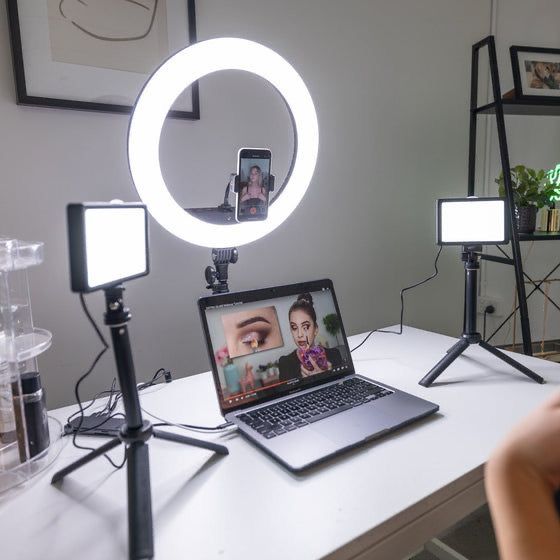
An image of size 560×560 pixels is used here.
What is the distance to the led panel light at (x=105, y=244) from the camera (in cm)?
49

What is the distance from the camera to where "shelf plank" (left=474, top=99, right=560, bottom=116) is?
1.52 meters

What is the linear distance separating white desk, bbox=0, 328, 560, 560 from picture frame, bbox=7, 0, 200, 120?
2.56 feet

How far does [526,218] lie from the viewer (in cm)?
158

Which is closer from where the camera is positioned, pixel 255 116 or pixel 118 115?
pixel 118 115

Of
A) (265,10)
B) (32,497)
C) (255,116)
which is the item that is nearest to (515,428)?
(32,497)

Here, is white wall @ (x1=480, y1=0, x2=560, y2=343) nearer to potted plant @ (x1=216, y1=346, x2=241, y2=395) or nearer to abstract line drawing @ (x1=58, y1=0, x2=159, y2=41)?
abstract line drawing @ (x1=58, y1=0, x2=159, y2=41)

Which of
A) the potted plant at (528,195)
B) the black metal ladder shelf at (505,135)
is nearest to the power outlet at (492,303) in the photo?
the black metal ladder shelf at (505,135)

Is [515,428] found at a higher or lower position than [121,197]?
lower

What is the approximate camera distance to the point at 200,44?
30.2 inches

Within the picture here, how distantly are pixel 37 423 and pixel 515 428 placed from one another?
28.4 inches

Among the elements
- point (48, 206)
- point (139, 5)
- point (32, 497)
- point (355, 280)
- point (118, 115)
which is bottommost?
point (32, 497)

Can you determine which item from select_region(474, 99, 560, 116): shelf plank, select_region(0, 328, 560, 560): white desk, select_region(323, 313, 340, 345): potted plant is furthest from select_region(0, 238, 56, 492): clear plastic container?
select_region(474, 99, 560, 116): shelf plank

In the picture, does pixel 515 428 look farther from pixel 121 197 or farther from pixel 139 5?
pixel 139 5

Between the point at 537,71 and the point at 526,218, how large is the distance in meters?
0.54
